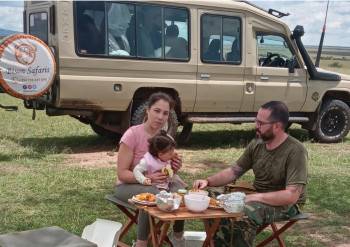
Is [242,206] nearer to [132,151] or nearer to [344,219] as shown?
[132,151]

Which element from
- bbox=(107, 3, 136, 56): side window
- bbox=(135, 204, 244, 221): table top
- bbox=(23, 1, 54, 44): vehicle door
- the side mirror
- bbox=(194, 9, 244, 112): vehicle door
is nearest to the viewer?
bbox=(135, 204, 244, 221): table top

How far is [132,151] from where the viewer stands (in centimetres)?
400

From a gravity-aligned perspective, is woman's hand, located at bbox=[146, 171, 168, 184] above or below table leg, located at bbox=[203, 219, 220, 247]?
above

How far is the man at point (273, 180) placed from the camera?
362 centimetres

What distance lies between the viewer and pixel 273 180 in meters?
3.83

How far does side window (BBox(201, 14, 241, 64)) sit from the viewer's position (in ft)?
27.6

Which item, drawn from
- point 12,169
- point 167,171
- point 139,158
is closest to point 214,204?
point 167,171

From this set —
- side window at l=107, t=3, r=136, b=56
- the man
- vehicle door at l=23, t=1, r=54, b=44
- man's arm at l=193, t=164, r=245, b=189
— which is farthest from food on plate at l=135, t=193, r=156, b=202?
vehicle door at l=23, t=1, r=54, b=44

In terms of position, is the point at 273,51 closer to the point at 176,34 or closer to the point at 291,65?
the point at 291,65

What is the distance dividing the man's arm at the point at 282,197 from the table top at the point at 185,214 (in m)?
0.34

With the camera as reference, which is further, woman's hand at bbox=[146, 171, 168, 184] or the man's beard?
woman's hand at bbox=[146, 171, 168, 184]

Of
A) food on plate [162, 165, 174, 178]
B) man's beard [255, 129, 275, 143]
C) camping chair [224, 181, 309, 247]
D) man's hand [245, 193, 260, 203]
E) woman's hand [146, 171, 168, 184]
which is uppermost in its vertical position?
man's beard [255, 129, 275, 143]

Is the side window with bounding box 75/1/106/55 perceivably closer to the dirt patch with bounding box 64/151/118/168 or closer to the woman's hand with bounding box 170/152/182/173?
the dirt patch with bounding box 64/151/118/168

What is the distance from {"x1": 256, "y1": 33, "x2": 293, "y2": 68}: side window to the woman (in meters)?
5.02
